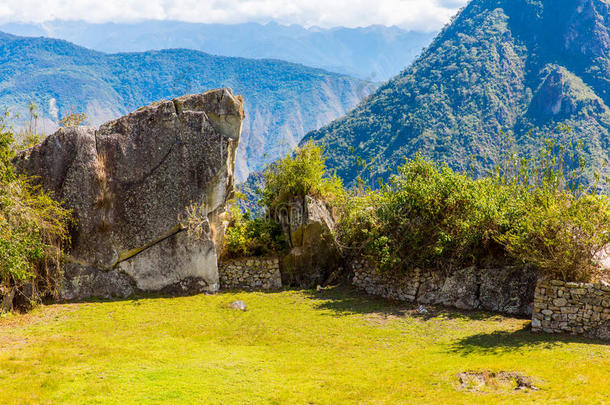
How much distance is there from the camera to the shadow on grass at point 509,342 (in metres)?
15.1

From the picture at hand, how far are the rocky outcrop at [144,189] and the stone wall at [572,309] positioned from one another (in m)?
14.3

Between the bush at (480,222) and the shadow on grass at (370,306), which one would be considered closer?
the bush at (480,222)

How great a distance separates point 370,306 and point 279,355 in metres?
A: 6.58

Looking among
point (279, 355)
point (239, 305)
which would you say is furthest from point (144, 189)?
point (279, 355)

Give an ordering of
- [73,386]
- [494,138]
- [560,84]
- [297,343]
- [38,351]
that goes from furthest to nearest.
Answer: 1. [560,84]
2. [494,138]
3. [297,343]
4. [38,351]
5. [73,386]

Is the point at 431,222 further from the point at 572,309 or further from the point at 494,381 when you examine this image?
the point at 494,381

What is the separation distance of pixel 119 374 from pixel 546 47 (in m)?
186

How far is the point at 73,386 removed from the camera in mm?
12203

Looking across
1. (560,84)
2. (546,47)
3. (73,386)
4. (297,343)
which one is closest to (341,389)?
(297,343)

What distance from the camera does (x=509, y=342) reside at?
51.3 ft

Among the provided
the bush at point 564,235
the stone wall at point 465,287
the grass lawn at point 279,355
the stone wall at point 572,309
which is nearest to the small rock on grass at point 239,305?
the grass lawn at point 279,355

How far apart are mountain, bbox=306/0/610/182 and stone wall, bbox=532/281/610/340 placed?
94.6 m

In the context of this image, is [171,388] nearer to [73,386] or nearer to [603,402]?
[73,386]

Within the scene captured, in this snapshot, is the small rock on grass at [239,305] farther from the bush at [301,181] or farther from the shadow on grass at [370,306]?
the bush at [301,181]
